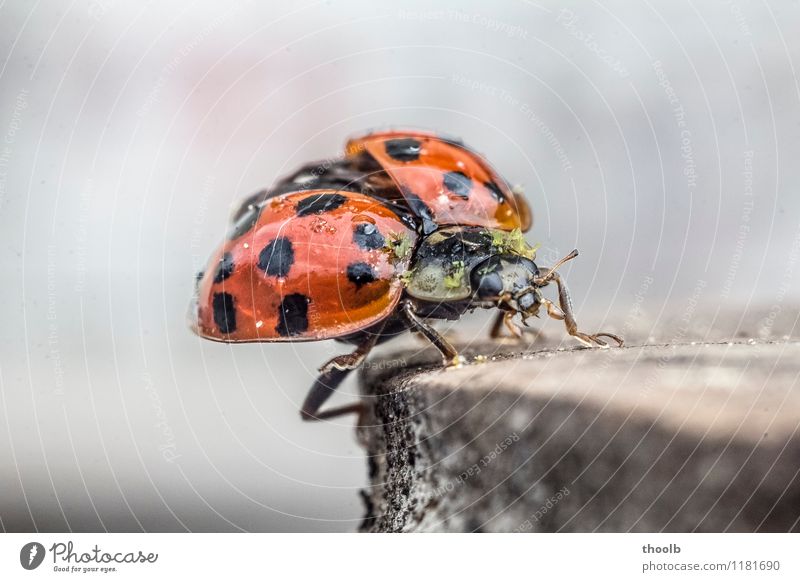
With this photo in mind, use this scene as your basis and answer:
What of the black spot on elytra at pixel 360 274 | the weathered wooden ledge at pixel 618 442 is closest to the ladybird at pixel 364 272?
the black spot on elytra at pixel 360 274

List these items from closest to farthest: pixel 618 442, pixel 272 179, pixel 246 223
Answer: pixel 618 442, pixel 246 223, pixel 272 179

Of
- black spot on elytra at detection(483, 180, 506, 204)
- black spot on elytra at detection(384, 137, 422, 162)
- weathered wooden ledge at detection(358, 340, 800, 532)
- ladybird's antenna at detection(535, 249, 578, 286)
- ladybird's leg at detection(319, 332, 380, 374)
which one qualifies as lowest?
weathered wooden ledge at detection(358, 340, 800, 532)

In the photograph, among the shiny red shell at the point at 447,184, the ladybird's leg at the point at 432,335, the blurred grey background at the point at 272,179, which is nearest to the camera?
the ladybird's leg at the point at 432,335

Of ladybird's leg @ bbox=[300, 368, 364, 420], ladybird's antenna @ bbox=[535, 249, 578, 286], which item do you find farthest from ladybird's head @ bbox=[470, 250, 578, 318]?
ladybird's leg @ bbox=[300, 368, 364, 420]

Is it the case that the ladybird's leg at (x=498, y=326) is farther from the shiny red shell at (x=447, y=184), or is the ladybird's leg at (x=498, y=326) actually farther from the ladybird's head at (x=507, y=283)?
the shiny red shell at (x=447, y=184)

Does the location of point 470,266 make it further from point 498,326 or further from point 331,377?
point 331,377

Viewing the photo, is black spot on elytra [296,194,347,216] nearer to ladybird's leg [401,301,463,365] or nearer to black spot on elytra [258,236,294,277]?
black spot on elytra [258,236,294,277]

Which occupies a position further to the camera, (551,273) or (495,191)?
(495,191)

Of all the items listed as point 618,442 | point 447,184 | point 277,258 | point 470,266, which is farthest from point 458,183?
point 618,442
